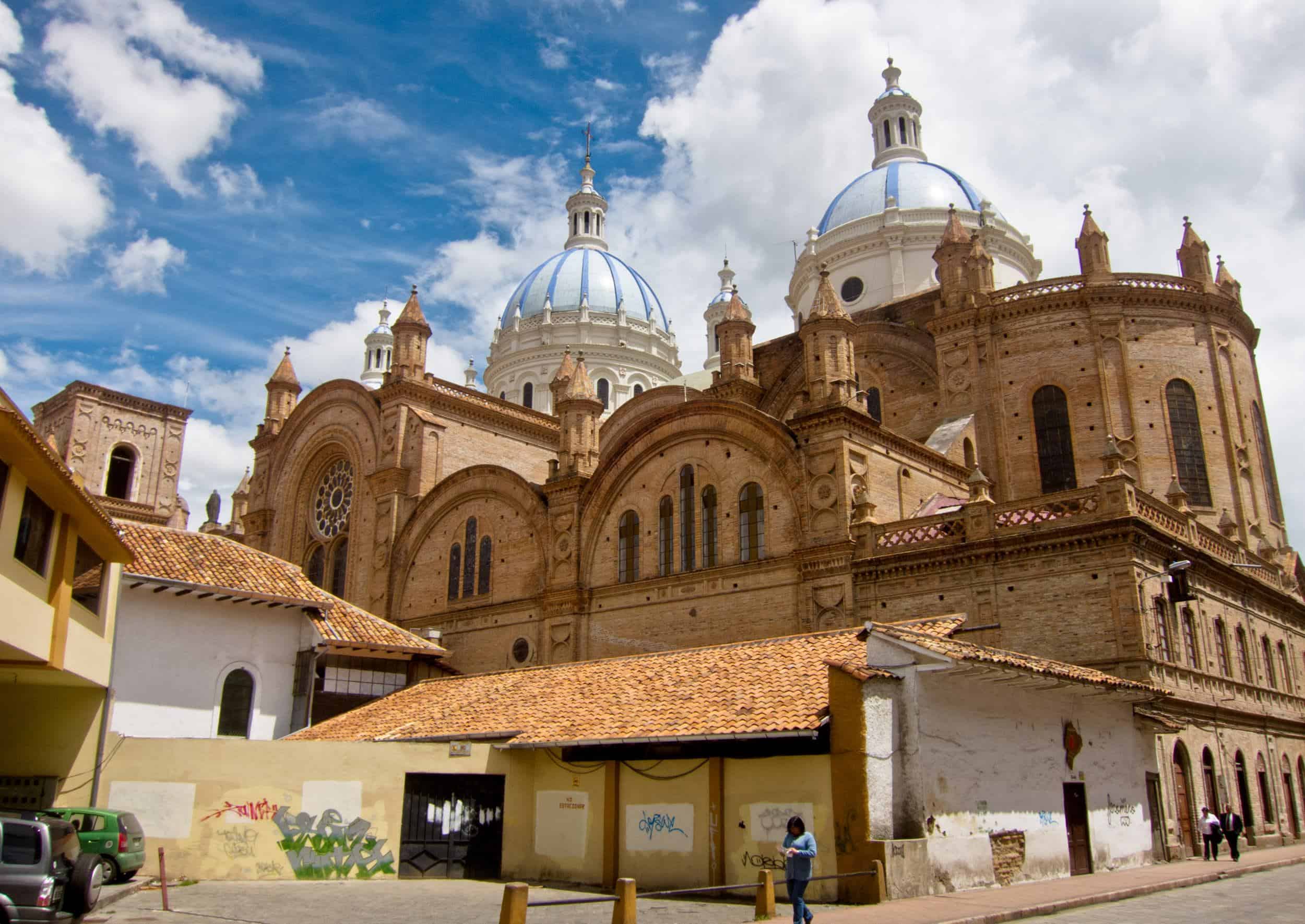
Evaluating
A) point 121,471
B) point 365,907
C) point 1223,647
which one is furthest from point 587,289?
point 365,907

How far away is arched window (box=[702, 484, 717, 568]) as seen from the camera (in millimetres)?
31938

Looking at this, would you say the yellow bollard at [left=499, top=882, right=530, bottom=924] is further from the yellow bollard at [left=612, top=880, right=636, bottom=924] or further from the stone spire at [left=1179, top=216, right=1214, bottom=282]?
the stone spire at [left=1179, top=216, right=1214, bottom=282]

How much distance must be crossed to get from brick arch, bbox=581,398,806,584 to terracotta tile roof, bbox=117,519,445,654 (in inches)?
296

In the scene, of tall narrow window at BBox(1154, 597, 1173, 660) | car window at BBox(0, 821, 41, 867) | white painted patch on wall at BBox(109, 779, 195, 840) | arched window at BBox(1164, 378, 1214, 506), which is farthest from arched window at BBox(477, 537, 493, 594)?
car window at BBox(0, 821, 41, 867)

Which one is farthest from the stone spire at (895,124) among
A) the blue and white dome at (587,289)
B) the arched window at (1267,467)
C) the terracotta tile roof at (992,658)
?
the terracotta tile roof at (992,658)

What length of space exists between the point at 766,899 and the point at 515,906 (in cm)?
385

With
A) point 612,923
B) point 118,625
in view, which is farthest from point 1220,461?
point 118,625

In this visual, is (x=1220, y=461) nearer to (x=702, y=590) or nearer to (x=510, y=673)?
(x=702, y=590)

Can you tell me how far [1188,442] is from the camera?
33719 mm

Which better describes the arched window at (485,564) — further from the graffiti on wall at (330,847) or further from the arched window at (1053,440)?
the arched window at (1053,440)

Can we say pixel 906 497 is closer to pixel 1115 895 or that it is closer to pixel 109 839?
pixel 1115 895

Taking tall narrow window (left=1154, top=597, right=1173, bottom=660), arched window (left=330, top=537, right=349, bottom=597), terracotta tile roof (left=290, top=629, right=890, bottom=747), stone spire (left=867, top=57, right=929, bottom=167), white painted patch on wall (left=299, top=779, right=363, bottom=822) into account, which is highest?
stone spire (left=867, top=57, right=929, bottom=167)

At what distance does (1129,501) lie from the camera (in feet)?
79.6

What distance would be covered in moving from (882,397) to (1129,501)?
14528 millimetres
